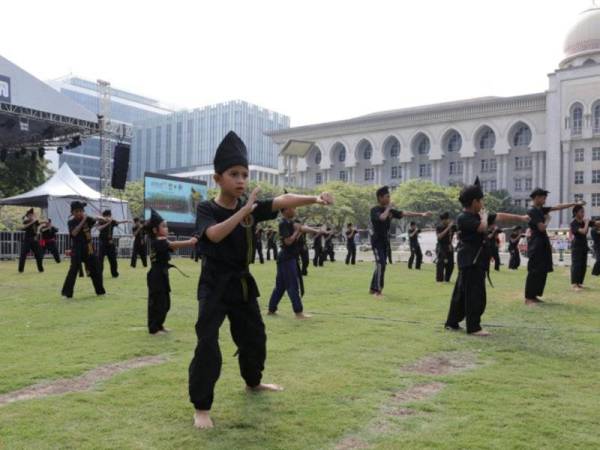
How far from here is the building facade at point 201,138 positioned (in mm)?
127062

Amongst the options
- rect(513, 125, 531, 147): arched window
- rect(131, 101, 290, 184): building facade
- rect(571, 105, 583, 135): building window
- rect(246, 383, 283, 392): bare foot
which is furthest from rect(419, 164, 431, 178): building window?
rect(246, 383, 283, 392): bare foot

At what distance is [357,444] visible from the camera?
397cm

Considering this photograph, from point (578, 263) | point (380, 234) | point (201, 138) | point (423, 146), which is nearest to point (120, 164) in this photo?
point (380, 234)

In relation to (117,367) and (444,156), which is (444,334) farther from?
(444,156)

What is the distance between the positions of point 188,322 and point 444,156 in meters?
Answer: 89.0

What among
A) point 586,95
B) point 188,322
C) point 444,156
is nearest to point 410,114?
point 444,156

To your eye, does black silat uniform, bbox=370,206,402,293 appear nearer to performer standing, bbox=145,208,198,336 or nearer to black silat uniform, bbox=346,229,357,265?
performer standing, bbox=145,208,198,336

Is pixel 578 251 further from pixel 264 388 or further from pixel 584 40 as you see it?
pixel 584 40

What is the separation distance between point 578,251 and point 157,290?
974cm

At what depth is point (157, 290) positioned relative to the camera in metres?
8.45

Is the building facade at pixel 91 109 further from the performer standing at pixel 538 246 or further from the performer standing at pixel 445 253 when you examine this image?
the performer standing at pixel 538 246

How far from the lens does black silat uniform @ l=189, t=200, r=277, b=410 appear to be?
15.0ft

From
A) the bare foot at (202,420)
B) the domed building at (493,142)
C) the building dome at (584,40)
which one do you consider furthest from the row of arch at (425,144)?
the bare foot at (202,420)

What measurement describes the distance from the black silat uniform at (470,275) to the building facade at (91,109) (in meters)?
99.2
